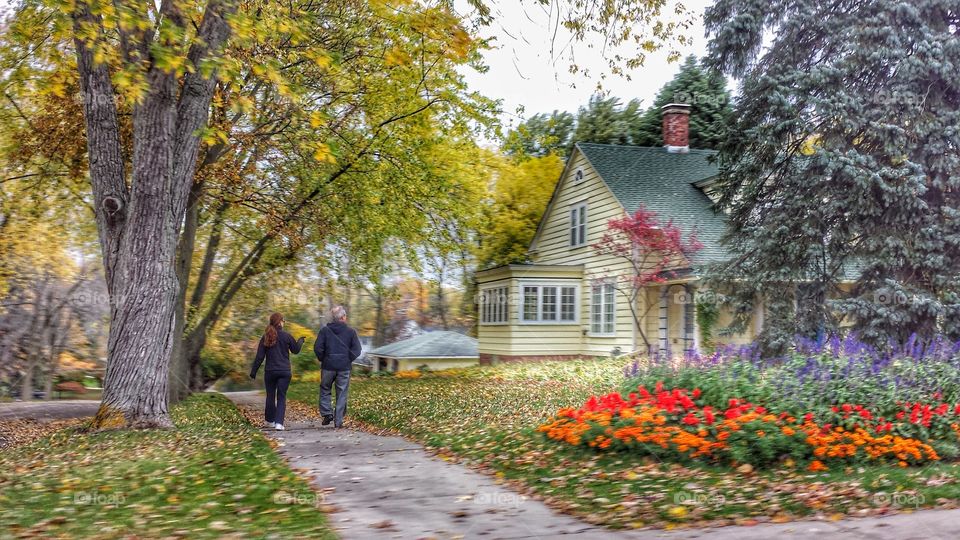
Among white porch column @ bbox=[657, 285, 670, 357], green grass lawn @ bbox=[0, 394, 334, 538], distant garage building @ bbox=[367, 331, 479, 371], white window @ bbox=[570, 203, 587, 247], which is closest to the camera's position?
green grass lawn @ bbox=[0, 394, 334, 538]

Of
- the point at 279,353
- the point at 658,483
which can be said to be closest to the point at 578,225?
the point at 279,353

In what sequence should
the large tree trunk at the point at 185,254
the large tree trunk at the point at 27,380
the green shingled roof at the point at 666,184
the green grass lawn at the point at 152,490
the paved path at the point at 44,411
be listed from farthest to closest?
1. the large tree trunk at the point at 27,380
2. the green shingled roof at the point at 666,184
3. the paved path at the point at 44,411
4. the large tree trunk at the point at 185,254
5. the green grass lawn at the point at 152,490

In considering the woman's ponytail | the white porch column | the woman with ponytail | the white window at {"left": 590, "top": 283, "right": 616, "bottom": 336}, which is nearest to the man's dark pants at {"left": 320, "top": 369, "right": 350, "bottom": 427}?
the woman with ponytail

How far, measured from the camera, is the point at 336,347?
1241 centimetres

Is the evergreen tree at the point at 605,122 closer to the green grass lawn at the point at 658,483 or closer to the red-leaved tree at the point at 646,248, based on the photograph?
the red-leaved tree at the point at 646,248

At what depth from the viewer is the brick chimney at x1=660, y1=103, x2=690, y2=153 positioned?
28906 millimetres

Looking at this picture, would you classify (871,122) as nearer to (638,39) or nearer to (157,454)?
(638,39)

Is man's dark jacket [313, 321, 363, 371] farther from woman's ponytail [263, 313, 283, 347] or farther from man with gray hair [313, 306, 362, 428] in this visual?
woman's ponytail [263, 313, 283, 347]

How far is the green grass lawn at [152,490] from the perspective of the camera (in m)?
5.57

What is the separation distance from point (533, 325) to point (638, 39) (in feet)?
48.2

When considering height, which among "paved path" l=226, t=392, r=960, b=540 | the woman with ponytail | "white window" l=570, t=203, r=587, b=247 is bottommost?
"paved path" l=226, t=392, r=960, b=540

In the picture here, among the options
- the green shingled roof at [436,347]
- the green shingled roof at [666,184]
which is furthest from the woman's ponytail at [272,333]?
the green shingled roof at [436,347]

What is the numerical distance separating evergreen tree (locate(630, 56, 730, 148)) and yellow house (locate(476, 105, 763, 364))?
19.6 ft

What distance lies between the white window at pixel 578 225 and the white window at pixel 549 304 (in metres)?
1.63
